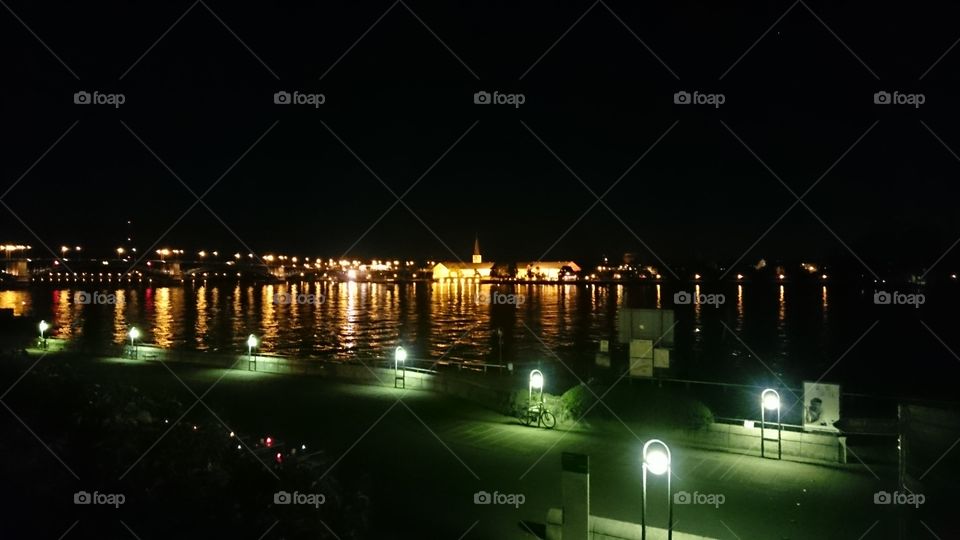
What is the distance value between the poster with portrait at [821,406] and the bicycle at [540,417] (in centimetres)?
463

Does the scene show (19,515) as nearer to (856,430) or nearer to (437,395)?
(437,395)

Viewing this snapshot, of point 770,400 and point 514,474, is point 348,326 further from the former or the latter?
point 770,400

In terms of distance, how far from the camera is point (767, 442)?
1156 centimetres

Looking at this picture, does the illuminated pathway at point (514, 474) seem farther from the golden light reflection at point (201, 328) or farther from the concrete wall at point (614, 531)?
the golden light reflection at point (201, 328)

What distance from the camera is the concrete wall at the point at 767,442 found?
36.6ft

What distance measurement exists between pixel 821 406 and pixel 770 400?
1.48 metres

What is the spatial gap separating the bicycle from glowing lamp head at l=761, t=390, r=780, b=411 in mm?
4027

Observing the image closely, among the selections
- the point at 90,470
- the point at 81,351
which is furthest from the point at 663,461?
the point at 81,351

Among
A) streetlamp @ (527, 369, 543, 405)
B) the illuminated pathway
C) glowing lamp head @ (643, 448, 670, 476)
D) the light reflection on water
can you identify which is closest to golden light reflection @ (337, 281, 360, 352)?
the light reflection on water

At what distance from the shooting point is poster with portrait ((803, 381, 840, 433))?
11.7 m

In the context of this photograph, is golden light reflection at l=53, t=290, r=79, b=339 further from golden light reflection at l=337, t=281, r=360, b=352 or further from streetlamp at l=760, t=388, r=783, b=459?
streetlamp at l=760, t=388, r=783, b=459

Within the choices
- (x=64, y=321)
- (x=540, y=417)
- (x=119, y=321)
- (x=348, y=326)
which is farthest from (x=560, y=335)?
→ (x=64, y=321)

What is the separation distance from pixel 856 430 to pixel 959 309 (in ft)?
339

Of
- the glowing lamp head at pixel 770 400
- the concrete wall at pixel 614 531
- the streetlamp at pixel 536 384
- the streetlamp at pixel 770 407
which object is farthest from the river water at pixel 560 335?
the concrete wall at pixel 614 531
